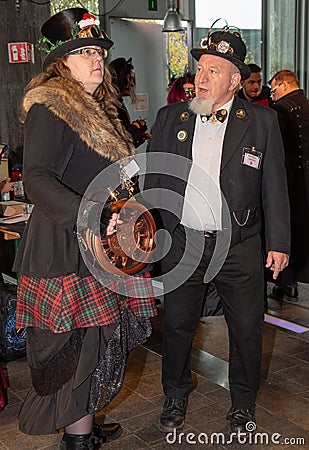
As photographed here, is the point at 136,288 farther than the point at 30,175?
Yes

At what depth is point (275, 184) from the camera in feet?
9.25

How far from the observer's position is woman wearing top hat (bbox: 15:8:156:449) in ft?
7.58

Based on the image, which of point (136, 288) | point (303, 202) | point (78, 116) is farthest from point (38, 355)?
point (303, 202)

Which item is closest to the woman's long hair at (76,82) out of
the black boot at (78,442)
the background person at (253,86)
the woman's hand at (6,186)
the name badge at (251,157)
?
the name badge at (251,157)

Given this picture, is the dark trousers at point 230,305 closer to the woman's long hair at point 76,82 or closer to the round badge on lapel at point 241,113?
the round badge on lapel at point 241,113

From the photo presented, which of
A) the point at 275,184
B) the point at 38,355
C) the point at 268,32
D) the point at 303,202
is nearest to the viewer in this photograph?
the point at 38,355

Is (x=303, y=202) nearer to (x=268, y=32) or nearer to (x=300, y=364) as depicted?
(x=300, y=364)

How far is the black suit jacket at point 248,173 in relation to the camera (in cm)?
281

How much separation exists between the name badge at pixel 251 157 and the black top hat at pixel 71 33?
0.72 m

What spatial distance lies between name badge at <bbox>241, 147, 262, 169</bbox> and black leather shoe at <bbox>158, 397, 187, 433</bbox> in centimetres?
112

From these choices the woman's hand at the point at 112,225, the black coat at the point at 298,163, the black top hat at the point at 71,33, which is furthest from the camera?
the black coat at the point at 298,163

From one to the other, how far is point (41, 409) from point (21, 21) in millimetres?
4302

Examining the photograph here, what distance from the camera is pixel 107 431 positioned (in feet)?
9.85

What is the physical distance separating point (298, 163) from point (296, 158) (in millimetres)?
39
